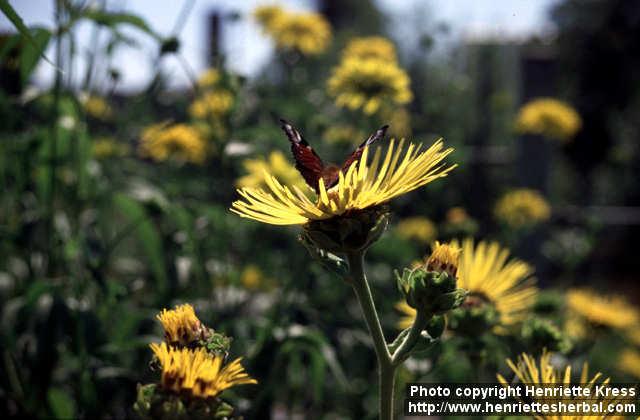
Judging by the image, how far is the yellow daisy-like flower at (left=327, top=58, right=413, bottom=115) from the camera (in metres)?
1.77

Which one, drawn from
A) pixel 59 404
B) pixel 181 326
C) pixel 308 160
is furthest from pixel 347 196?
pixel 59 404

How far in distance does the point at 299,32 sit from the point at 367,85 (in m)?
0.81

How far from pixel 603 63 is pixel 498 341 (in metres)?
6.32

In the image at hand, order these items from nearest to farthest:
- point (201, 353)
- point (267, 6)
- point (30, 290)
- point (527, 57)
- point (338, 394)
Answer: point (201, 353)
point (30, 290)
point (338, 394)
point (267, 6)
point (527, 57)

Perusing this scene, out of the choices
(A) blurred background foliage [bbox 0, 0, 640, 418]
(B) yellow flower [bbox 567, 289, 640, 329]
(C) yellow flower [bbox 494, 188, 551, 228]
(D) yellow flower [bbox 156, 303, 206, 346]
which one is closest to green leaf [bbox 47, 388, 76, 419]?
(A) blurred background foliage [bbox 0, 0, 640, 418]

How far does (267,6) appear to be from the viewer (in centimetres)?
265

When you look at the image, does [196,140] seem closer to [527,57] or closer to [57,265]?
[57,265]

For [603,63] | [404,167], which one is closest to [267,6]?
[404,167]

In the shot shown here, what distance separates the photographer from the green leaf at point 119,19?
3.71 ft

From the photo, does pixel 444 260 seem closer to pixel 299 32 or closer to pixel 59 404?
pixel 59 404

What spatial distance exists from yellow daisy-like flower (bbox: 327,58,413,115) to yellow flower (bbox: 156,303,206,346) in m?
1.23

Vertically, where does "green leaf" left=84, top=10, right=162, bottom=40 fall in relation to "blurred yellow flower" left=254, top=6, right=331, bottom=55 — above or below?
below

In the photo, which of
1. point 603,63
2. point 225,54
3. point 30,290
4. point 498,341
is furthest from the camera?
→ point 603,63

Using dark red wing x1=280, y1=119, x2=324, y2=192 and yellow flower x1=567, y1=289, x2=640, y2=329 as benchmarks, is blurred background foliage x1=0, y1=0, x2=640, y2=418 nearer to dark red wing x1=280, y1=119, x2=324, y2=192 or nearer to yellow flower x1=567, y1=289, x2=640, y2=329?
yellow flower x1=567, y1=289, x2=640, y2=329
